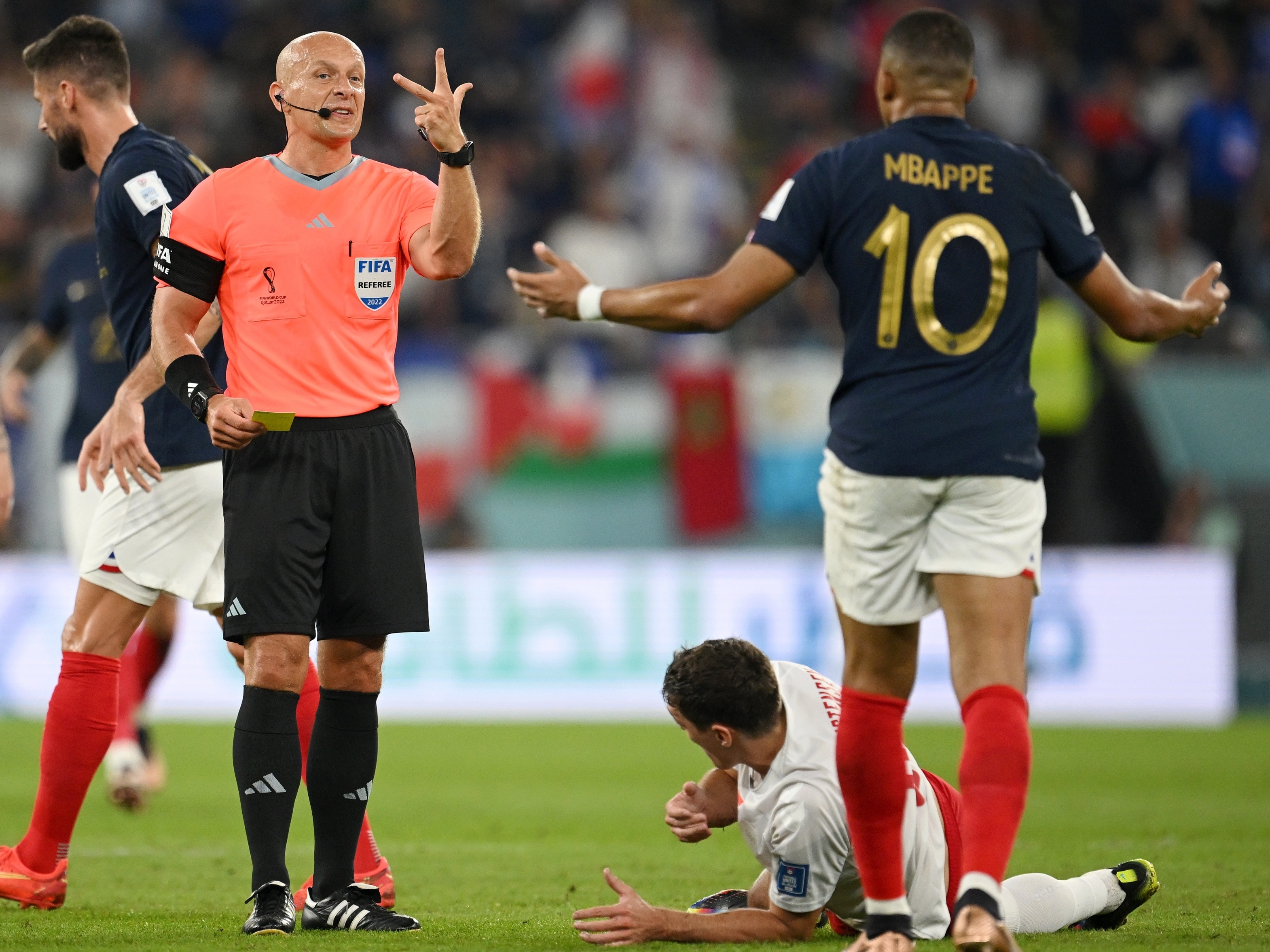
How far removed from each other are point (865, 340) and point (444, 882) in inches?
107

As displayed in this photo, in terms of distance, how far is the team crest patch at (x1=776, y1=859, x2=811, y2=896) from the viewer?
400cm

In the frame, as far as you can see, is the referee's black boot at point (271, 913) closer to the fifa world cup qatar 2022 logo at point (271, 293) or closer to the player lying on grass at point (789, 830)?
the player lying on grass at point (789, 830)

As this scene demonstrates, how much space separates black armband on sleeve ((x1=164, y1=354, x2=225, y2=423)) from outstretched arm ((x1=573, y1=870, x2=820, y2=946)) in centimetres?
165

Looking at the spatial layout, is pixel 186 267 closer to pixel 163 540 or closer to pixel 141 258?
pixel 141 258

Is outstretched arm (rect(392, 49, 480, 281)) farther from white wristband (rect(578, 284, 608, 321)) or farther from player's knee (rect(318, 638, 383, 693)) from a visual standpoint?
player's knee (rect(318, 638, 383, 693))

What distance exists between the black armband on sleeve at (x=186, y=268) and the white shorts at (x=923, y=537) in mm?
1886

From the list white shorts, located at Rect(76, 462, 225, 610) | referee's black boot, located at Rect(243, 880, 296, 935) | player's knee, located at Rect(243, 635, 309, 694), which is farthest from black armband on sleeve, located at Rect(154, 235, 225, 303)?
referee's black boot, located at Rect(243, 880, 296, 935)

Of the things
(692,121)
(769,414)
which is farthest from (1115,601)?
(692,121)

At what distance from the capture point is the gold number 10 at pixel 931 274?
3.78m

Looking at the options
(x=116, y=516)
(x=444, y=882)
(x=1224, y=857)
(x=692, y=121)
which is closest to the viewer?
(x=116, y=516)

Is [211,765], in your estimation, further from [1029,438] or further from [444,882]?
[1029,438]

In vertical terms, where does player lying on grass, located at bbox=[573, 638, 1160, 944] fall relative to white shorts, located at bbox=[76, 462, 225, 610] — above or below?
below

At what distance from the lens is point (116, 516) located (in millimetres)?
5152

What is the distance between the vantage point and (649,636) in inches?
468
